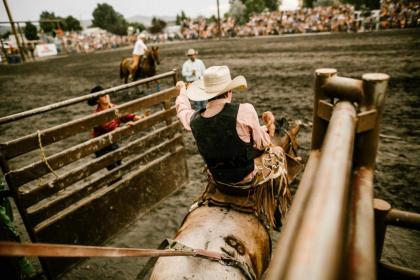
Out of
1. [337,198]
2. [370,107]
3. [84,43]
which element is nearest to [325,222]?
[337,198]

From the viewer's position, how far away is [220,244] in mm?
2232

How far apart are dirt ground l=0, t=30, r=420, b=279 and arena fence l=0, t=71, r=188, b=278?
0.29m

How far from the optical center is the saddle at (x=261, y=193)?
280 centimetres

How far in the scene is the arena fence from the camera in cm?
324

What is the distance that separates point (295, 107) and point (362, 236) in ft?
25.5

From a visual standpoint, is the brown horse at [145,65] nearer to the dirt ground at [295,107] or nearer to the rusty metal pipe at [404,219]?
the dirt ground at [295,107]

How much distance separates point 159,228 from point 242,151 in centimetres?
241

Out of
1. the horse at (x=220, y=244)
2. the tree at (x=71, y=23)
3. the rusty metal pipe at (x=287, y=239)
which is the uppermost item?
the tree at (x=71, y=23)

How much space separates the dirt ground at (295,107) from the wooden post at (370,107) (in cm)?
288

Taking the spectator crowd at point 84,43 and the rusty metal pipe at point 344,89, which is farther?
the spectator crowd at point 84,43

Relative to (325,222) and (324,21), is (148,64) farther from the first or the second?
(324,21)

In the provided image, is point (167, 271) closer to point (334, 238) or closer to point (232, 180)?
point (232, 180)

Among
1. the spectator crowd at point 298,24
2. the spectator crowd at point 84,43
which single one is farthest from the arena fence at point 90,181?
the spectator crowd at point 84,43

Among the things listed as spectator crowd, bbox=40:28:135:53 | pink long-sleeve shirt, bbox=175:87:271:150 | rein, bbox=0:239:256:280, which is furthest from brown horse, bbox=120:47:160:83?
spectator crowd, bbox=40:28:135:53
